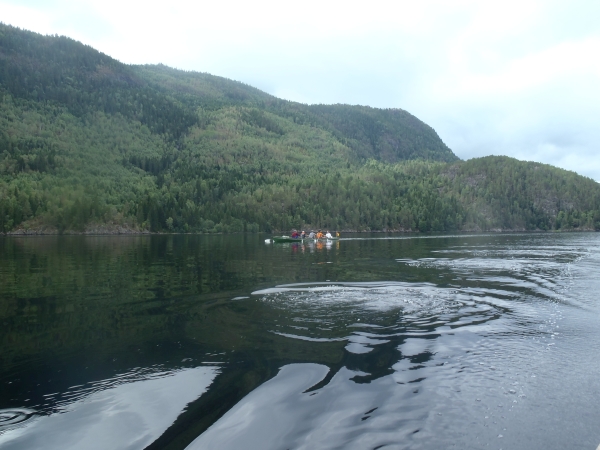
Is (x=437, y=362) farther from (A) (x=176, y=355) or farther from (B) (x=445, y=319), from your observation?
(A) (x=176, y=355)

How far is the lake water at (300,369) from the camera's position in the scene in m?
10.1

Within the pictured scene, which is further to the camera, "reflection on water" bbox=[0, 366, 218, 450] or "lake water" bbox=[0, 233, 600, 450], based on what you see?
"lake water" bbox=[0, 233, 600, 450]

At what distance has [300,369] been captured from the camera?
45.8 ft

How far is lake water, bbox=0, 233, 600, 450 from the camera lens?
10117 mm

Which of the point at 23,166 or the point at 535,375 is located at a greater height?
the point at 23,166

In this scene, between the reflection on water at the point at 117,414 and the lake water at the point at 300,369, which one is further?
the lake water at the point at 300,369

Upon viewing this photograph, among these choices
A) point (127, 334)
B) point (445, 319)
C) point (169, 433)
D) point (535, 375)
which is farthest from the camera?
point (445, 319)

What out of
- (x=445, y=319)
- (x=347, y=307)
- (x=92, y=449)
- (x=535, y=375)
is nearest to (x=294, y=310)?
(x=347, y=307)

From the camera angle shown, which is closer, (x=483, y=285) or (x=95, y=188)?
(x=483, y=285)

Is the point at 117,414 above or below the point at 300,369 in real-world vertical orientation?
below

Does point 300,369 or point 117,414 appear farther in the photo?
point 300,369

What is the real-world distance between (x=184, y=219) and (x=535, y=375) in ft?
553

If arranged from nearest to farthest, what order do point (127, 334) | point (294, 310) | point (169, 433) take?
1. point (169, 433)
2. point (127, 334)
3. point (294, 310)

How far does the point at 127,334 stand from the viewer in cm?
1786
